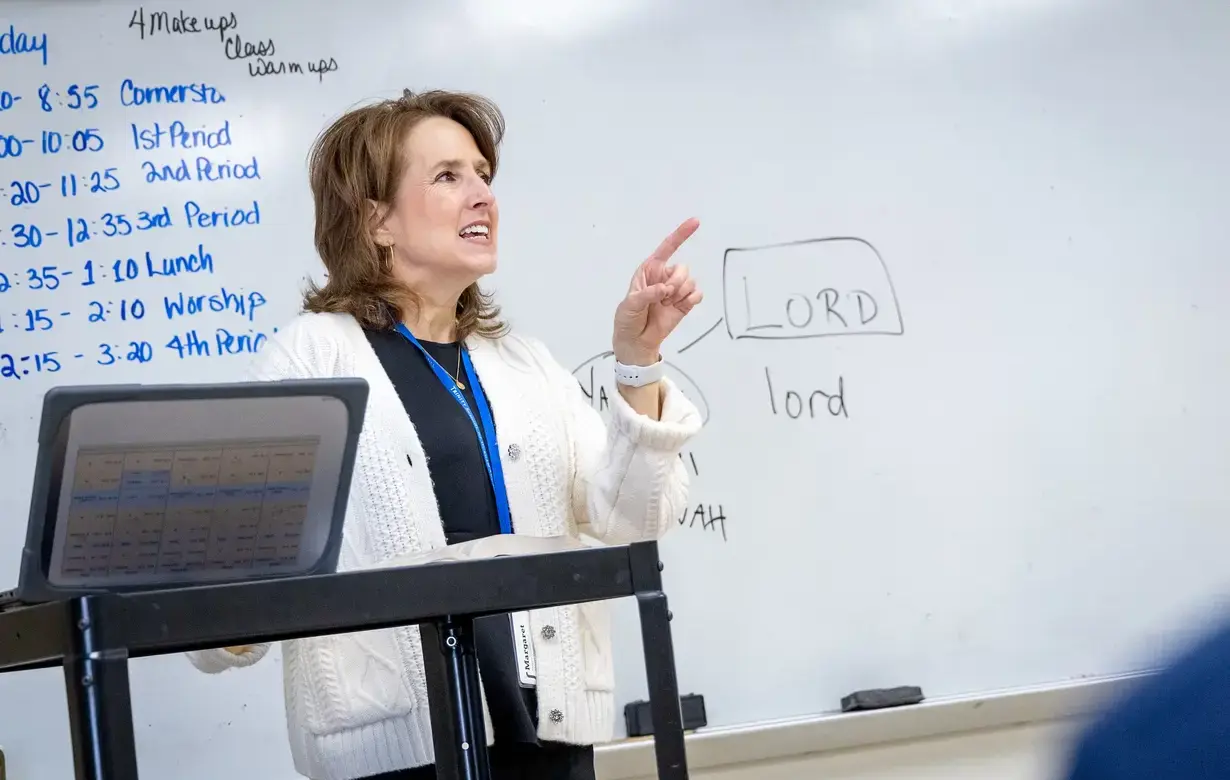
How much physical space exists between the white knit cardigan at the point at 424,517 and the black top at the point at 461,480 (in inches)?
0.9

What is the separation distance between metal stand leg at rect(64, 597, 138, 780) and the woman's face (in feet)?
3.00

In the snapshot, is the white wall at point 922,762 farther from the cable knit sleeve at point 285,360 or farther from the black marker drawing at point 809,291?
the cable knit sleeve at point 285,360

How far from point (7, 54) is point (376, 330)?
3.10 ft

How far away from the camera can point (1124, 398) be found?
253cm

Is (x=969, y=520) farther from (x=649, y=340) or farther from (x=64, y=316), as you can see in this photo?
(x=64, y=316)

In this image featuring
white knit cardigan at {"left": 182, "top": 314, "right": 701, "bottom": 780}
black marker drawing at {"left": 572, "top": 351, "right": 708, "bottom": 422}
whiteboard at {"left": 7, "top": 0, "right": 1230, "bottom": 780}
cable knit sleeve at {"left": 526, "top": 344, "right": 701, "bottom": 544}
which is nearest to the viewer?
white knit cardigan at {"left": 182, "top": 314, "right": 701, "bottom": 780}

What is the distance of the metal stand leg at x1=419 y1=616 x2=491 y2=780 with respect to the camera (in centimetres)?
115

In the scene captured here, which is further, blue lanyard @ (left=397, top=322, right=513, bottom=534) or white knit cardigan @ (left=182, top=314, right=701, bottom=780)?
blue lanyard @ (left=397, top=322, right=513, bottom=534)

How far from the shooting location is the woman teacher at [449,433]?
4.83 ft

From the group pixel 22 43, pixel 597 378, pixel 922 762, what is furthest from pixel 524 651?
pixel 22 43

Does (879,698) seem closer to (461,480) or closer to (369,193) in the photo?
(461,480)

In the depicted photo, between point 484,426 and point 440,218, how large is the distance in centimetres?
30

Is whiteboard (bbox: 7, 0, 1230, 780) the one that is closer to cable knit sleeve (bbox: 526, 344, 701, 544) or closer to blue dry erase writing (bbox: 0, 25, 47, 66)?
blue dry erase writing (bbox: 0, 25, 47, 66)

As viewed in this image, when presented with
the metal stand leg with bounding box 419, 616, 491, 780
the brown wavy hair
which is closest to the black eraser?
the brown wavy hair
